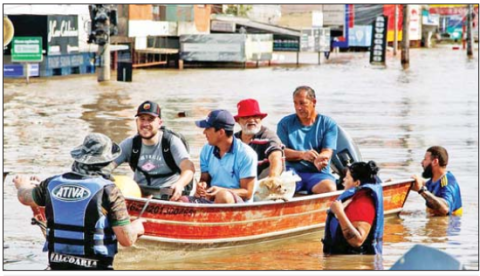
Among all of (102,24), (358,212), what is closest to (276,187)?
(358,212)

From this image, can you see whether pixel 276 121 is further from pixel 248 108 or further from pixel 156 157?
pixel 156 157

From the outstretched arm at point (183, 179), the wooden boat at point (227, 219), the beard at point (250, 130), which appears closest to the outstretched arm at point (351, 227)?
the outstretched arm at point (183, 179)

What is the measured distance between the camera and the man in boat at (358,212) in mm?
9219

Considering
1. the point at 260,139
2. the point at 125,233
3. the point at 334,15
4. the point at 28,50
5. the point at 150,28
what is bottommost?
the point at 125,233

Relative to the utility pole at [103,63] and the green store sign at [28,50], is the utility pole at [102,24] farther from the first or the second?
the green store sign at [28,50]

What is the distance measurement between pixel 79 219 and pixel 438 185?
22.2ft

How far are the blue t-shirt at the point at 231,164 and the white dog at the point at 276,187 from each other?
46 cm

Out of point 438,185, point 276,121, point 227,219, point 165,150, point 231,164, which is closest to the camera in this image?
point 165,150

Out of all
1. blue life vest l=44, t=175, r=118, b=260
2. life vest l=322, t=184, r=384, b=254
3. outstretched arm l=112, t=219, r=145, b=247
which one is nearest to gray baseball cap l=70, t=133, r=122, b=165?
blue life vest l=44, t=175, r=118, b=260

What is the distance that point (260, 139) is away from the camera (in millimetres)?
11852

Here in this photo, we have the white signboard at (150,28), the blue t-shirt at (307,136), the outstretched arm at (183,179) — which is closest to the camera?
the outstretched arm at (183,179)

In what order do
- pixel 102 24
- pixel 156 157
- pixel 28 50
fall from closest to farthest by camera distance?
1. pixel 156 157
2. pixel 102 24
3. pixel 28 50

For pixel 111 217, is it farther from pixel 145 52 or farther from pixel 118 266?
pixel 145 52
